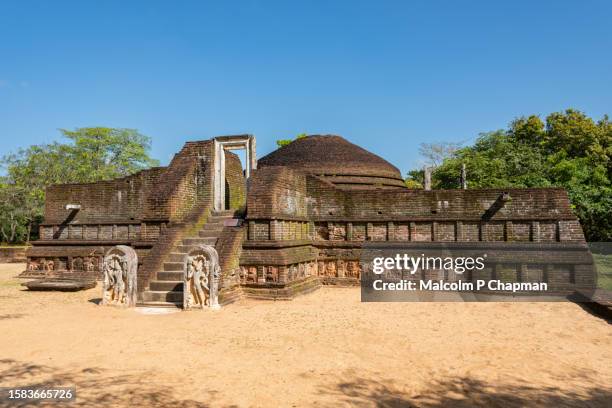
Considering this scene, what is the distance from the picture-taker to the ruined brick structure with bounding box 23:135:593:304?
1109 centimetres

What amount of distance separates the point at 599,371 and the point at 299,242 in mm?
8145

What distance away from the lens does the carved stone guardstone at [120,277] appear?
31.2 feet

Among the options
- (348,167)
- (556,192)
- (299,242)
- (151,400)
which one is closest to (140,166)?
(348,167)

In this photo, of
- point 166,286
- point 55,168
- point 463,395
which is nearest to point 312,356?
point 463,395

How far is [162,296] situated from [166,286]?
31cm

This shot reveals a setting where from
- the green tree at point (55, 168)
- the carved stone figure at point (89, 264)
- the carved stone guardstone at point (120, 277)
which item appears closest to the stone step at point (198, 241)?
the carved stone guardstone at point (120, 277)

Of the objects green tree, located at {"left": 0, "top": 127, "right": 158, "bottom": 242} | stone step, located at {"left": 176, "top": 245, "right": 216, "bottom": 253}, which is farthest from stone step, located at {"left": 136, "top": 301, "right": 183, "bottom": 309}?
green tree, located at {"left": 0, "top": 127, "right": 158, "bottom": 242}

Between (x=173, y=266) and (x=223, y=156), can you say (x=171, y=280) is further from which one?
(x=223, y=156)

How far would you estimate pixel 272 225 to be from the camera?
11250 millimetres

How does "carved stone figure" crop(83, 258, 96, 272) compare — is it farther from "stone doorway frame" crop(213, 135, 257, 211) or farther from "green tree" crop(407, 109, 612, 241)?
"green tree" crop(407, 109, 612, 241)

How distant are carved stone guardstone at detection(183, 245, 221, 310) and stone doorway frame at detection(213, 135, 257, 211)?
4041 mm

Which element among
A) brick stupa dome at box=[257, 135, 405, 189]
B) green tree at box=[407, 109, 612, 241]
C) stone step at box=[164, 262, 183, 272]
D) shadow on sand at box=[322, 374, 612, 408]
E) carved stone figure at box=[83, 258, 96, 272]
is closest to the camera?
shadow on sand at box=[322, 374, 612, 408]

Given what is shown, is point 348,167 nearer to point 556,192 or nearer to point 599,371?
point 556,192

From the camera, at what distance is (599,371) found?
5.41 meters
